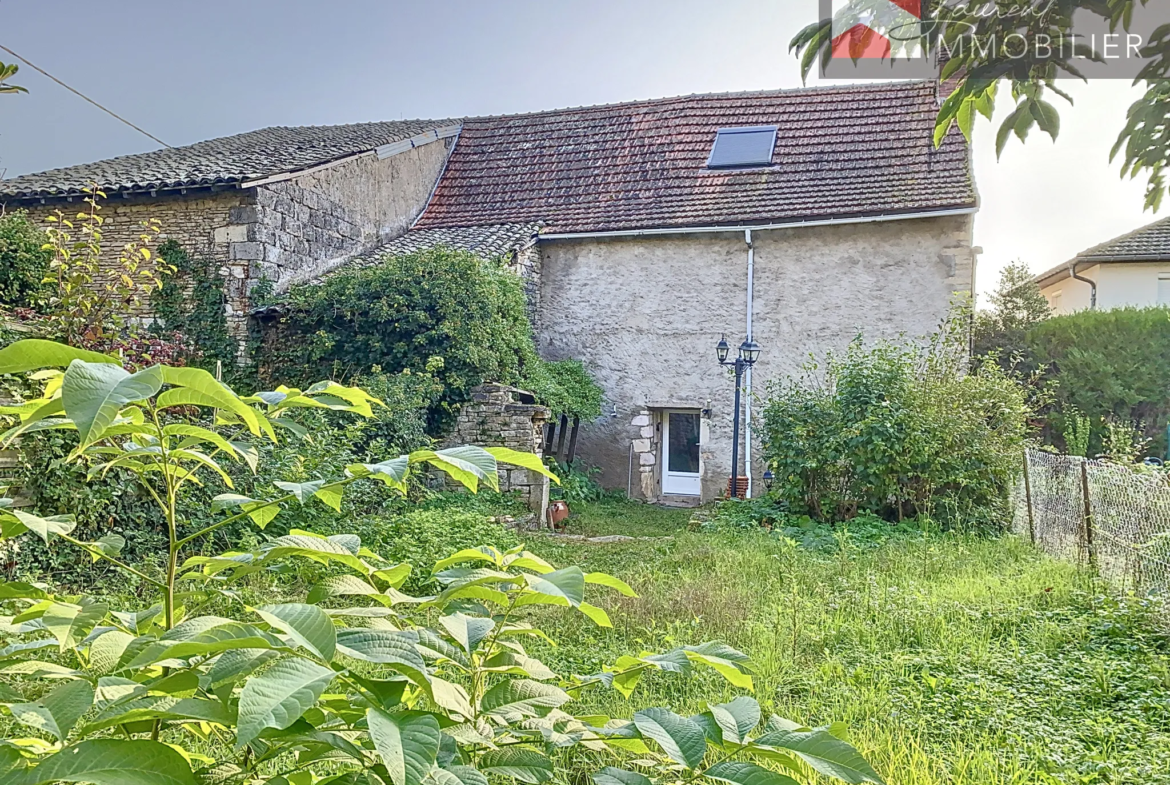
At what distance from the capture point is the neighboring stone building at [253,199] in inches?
434

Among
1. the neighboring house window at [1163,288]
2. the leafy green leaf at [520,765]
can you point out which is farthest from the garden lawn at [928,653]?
the neighboring house window at [1163,288]

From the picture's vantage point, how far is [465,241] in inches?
505

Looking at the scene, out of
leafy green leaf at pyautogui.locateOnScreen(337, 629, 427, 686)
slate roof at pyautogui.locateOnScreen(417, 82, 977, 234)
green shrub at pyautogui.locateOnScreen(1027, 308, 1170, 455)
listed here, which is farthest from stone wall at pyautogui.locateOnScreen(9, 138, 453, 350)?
green shrub at pyautogui.locateOnScreen(1027, 308, 1170, 455)

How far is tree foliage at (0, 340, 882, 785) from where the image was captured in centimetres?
72

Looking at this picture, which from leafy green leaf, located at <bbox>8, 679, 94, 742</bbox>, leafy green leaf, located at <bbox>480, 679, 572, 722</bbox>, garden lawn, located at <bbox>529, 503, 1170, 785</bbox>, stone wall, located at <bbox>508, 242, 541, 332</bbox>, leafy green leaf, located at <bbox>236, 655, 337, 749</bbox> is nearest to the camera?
leafy green leaf, located at <bbox>236, 655, 337, 749</bbox>

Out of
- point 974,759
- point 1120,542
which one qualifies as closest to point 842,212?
point 1120,542

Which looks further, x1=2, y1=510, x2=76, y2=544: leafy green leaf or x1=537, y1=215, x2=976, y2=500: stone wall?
x1=537, y1=215, x2=976, y2=500: stone wall

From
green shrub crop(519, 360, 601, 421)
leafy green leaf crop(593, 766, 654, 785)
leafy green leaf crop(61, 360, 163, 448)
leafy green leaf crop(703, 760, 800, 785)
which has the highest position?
green shrub crop(519, 360, 601, 421)

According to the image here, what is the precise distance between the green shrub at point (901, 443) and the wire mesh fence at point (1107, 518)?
1312mm

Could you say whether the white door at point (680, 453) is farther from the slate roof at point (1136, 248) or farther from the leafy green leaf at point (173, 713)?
the leafy green leaf at point (173, 713)

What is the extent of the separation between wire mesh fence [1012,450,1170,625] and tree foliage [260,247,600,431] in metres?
6.87

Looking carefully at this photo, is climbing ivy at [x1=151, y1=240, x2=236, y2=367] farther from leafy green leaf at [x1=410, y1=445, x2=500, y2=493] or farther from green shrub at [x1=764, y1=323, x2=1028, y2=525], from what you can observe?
leafy green leaf at [x1=410, y1=445, x2=500, y2=493]

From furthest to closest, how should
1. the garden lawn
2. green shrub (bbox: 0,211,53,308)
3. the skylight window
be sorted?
the skylight window, green shrub (bbox: 0,211,53,308), the garden lawn

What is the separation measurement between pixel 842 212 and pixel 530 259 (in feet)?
17.6
